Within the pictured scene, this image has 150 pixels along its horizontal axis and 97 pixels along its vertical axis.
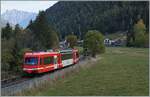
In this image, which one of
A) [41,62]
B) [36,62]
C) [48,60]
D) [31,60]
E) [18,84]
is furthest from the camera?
[48,60]

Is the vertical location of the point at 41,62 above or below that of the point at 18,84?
above

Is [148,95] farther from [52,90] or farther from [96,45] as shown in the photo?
[96,45]

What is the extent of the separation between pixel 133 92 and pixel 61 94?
461cm

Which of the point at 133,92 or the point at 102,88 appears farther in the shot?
the point at 102,88

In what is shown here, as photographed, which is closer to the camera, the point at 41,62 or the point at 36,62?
the point at 36,62

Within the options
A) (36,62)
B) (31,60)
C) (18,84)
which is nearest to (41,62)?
(36,62)

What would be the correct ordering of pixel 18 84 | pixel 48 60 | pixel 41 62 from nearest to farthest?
pixel 18 84 < pixel 41 62 < pixel 48 60

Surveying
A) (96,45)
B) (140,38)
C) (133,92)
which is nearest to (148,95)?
(133,92)

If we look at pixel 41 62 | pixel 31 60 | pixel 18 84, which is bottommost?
pixel 18 84

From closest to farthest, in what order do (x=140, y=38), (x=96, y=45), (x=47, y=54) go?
(x=47, y=54) → (x=96, y=45) → (x=140, y=38)

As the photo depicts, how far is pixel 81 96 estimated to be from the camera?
2177 cm

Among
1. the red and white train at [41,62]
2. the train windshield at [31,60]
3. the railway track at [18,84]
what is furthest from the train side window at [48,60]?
the railway track at [18,84]

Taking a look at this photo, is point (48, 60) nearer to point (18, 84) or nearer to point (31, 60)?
point (31, 60)

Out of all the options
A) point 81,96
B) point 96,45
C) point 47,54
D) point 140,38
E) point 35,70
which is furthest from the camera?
point 140,38
